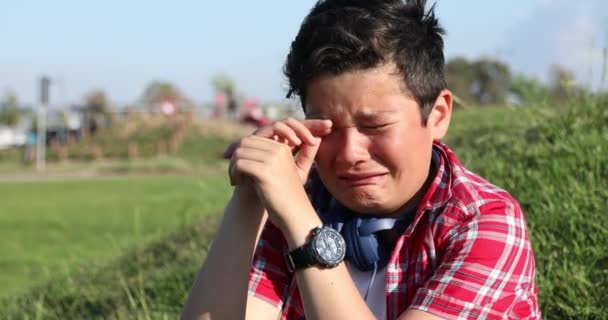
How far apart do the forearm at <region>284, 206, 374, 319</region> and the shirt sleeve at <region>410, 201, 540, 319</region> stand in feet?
0.44

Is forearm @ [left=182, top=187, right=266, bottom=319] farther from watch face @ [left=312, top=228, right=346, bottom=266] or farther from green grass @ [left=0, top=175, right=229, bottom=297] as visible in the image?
green grass @ [left=0, top=175, right=229, bottom=297]

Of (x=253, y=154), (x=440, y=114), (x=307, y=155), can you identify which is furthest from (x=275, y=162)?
(x=440, y=114)

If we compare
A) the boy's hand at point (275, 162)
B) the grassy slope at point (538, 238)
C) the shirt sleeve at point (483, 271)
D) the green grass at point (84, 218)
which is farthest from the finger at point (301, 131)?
the green grass at point (84, 218)

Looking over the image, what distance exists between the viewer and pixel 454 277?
2020 millimetres

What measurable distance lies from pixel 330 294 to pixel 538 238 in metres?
1.47

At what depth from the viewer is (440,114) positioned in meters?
2.26

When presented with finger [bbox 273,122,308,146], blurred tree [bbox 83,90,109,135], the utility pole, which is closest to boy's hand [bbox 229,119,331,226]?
finger [bbox 273,122,308,146]

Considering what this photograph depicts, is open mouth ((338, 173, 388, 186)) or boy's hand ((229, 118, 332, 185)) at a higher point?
boy's hand ((229, 118, 332, 185))

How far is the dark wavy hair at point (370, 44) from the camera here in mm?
2094

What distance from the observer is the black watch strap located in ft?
6.59

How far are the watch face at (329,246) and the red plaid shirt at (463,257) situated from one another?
0.15 metres

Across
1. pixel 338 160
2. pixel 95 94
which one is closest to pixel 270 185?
pixel 338 160

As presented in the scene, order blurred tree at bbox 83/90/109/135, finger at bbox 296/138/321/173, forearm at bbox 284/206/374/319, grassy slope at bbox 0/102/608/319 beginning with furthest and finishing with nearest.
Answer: blurred tree at bbox 83/90/109/135 < grassy slope at bbox 0/102/608/319 < finger at bbox 296/138/321/173 < forearm at bbox 284/206/374/319

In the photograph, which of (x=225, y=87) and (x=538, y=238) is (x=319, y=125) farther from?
(x=225, y=87)
